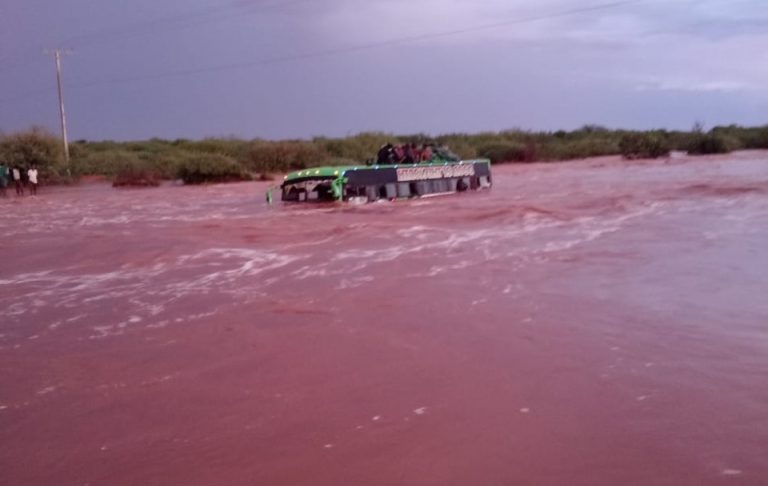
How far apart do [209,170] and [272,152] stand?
667cm

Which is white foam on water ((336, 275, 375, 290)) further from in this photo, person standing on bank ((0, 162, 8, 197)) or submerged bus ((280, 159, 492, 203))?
person standing on bank ((0, 162, 8, 197))

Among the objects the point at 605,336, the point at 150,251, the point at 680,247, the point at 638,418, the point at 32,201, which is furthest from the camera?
the point at 32,201

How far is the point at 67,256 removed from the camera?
14312mm

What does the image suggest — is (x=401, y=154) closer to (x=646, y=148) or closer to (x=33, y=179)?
(x=33, y=179)

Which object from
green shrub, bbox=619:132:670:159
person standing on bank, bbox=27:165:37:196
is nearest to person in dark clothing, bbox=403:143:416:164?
person standing on bank, bbox=27:165:37:196

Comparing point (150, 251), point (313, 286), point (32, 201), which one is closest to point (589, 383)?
point (313, 286)

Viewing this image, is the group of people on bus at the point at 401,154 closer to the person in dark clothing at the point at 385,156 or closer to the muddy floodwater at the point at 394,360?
the person in dark clothing at the point at 385,156

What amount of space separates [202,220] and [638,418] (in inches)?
619

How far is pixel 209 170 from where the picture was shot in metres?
38.7

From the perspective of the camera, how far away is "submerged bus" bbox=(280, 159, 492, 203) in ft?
69.6

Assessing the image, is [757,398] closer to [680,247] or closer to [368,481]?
[368,481]

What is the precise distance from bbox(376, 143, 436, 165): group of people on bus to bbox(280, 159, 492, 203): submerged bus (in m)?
0.31

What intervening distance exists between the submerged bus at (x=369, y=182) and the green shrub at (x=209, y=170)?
16.8m

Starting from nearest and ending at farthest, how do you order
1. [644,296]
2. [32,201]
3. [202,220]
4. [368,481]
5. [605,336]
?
[368,481]
[605,336]
[644,296]
[202,220]
[32,201]
